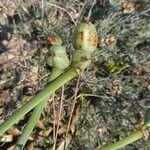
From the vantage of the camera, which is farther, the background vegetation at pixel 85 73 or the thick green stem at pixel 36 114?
the background vegetation at pixel 85 73

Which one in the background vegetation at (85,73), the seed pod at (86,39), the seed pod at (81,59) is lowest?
the background vegetation at (85,73)

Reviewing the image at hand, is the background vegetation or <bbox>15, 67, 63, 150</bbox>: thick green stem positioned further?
the background vegetation

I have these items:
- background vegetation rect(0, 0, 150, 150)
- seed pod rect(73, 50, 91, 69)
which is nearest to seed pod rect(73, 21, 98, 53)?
seed pod rect(73, 50, 91, 69)

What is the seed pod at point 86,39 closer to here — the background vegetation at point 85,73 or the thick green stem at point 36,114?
the thick green stem at point 36,114

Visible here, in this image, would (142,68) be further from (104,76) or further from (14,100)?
(14,100)

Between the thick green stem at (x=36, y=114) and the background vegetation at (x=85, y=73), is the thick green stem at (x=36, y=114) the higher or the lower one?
the higher one

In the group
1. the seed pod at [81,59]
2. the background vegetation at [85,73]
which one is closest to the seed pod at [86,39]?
the seed pod at [81,59]

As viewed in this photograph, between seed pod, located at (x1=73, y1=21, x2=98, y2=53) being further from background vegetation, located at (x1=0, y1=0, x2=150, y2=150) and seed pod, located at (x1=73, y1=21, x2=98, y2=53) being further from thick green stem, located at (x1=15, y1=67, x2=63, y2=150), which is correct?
background vegetation, located at (x1=0, y1=0, x2=150, y2=150)
